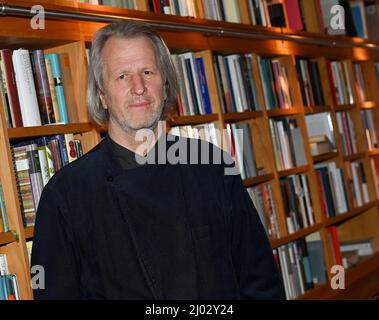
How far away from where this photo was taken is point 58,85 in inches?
123

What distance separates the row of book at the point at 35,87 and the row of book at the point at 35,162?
0.08 metres

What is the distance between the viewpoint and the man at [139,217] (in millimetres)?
2361

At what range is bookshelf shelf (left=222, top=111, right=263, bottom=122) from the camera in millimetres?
4098

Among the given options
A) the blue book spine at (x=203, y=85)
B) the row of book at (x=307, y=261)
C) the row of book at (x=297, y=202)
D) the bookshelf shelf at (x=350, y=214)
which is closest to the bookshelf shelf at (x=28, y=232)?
the blue book spine at (x=203, y=85)

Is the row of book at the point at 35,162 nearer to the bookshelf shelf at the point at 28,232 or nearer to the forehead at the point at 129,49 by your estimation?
the bookshelf shelf at the point at 28,232

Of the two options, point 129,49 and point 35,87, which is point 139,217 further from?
point 35,87

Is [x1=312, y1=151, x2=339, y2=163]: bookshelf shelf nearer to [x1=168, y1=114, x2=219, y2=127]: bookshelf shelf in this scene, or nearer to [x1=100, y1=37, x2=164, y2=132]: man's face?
[x1=168, y1=114, x2=219, y2=127]: bookshelf shelf

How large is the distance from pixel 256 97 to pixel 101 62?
198cm

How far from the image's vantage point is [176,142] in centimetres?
249

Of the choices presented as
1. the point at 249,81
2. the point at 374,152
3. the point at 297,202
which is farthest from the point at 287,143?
the point at 374,152

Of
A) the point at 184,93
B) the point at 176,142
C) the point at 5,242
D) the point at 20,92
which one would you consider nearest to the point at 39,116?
the point at 20,92

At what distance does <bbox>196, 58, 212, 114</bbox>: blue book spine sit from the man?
1.38 metres

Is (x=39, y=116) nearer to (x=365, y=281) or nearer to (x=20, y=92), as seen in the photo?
(x=20, y=92)
